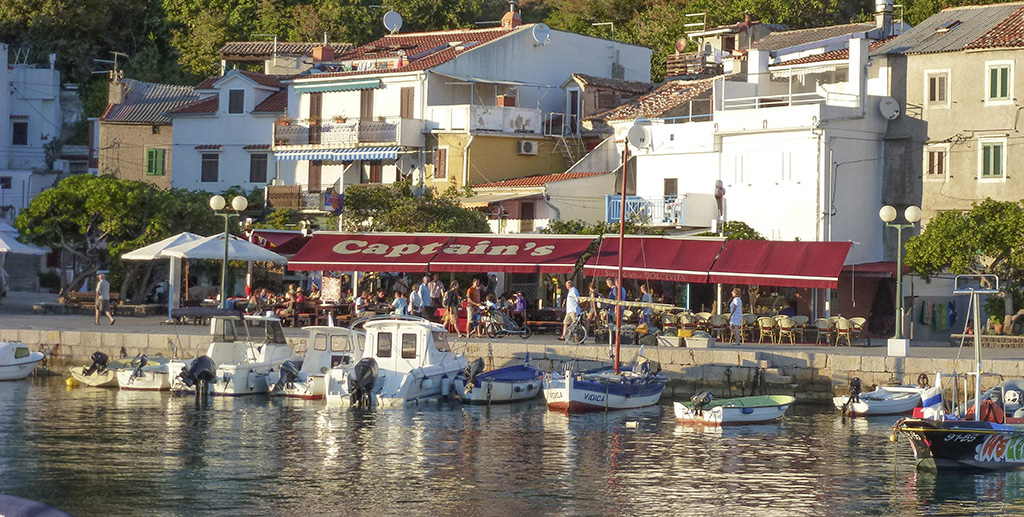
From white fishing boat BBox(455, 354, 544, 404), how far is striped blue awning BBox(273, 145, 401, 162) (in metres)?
21.5

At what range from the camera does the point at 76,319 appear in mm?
44438

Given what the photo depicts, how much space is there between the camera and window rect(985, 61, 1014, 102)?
144ft

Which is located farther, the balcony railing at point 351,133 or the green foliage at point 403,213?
the balcony railing at point 351,133

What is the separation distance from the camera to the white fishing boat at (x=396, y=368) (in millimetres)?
32812

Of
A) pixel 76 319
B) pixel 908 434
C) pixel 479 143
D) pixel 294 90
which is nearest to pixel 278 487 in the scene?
pixel 908 434

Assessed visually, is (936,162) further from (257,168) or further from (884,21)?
(257,168)

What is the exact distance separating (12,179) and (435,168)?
23.9m

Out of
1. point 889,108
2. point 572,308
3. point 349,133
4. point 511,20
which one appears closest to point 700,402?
point 572,308

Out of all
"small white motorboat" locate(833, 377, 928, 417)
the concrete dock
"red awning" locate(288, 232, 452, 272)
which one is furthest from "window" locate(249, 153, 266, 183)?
"small white motorboat" locate(833, 377, 928, 417)

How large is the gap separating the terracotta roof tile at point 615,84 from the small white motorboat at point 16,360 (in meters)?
25.3

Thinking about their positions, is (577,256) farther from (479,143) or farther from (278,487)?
(278,487)

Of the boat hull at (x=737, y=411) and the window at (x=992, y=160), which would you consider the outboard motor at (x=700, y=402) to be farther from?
the window at (x=992, y=160)

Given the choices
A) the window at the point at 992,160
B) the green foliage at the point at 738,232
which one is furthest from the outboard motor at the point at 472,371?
the window at the point at 992,160

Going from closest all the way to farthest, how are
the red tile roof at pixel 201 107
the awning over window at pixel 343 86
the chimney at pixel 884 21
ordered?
the chimney at pixel 884 21 < the awning over window at pixel 343 86 < the red tile roof at pixel 201 107
